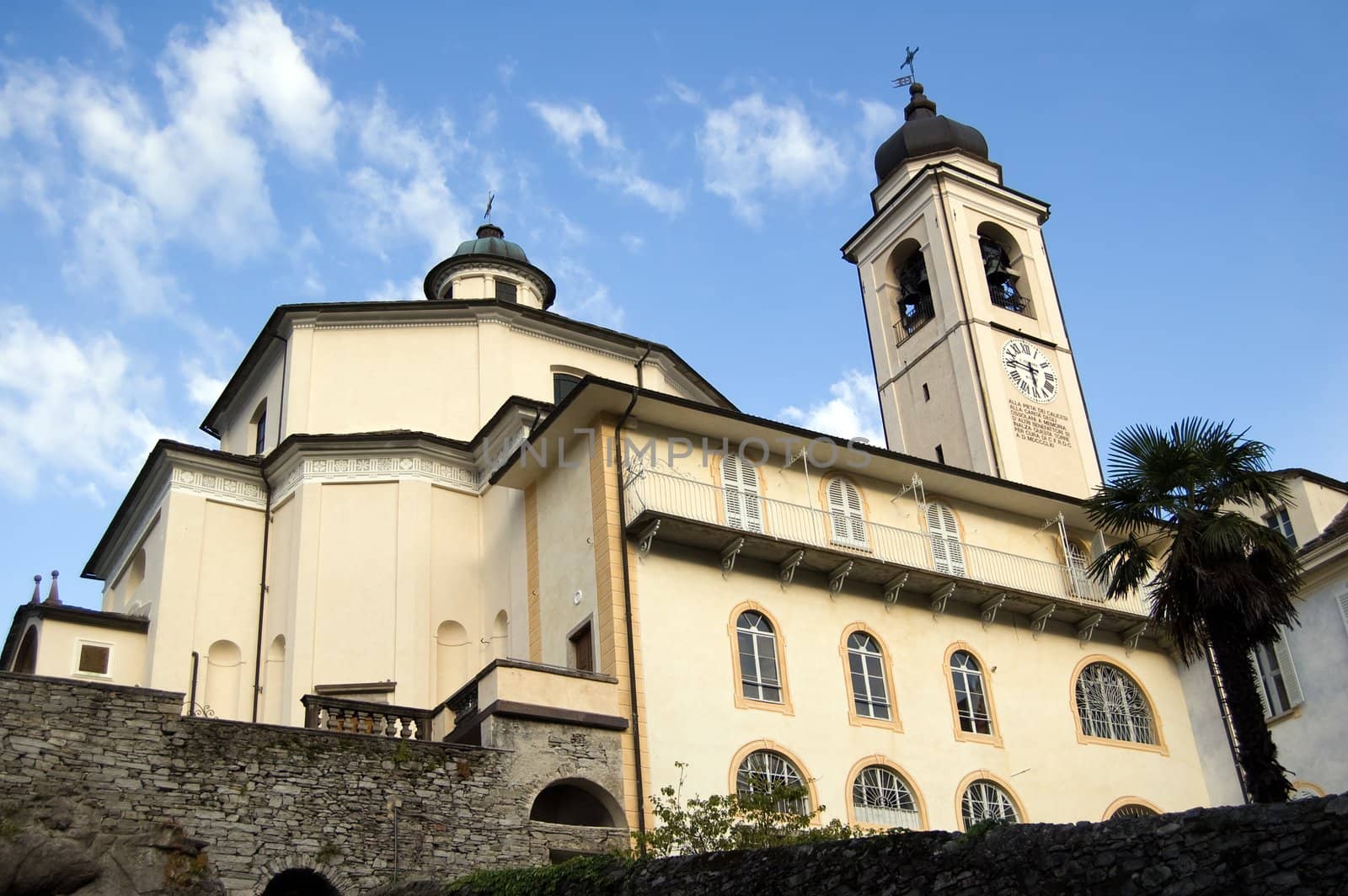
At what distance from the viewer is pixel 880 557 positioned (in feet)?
83.5

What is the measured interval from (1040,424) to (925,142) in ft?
32.7

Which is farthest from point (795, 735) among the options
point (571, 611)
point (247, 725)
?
point (247, 725)

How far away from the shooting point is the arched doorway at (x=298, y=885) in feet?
58.9

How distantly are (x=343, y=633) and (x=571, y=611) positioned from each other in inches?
202

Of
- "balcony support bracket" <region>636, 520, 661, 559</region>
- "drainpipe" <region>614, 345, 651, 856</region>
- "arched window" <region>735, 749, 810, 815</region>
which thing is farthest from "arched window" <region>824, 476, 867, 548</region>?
"arched window" <region>735, 749, 810, 815</region>

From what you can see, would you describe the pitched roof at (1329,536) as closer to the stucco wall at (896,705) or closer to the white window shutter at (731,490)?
the stucco wall at (896,705)

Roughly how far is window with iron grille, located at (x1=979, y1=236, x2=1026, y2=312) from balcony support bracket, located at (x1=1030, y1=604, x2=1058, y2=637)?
13298mm

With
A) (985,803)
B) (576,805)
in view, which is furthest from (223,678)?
(985,803)

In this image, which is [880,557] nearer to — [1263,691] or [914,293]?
[1263,691]

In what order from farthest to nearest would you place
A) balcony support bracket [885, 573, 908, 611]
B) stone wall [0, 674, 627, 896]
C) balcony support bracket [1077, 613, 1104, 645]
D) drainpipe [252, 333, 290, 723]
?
balcony support bracket [1077, 613, 1104, 645] → drainpipe [252, 333, 290, 723] → balcony support bracket [885, 573, 908, 611] → stone wall [0, 674, 627, 896]

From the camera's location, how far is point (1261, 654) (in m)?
27.8

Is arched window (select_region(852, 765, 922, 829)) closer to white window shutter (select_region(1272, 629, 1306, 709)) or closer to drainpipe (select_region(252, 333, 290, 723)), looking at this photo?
white window shutter (select_region(1272, 629, 1306, 709))

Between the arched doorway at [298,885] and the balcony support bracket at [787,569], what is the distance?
9252 mm

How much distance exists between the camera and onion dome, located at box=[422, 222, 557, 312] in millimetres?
34500
